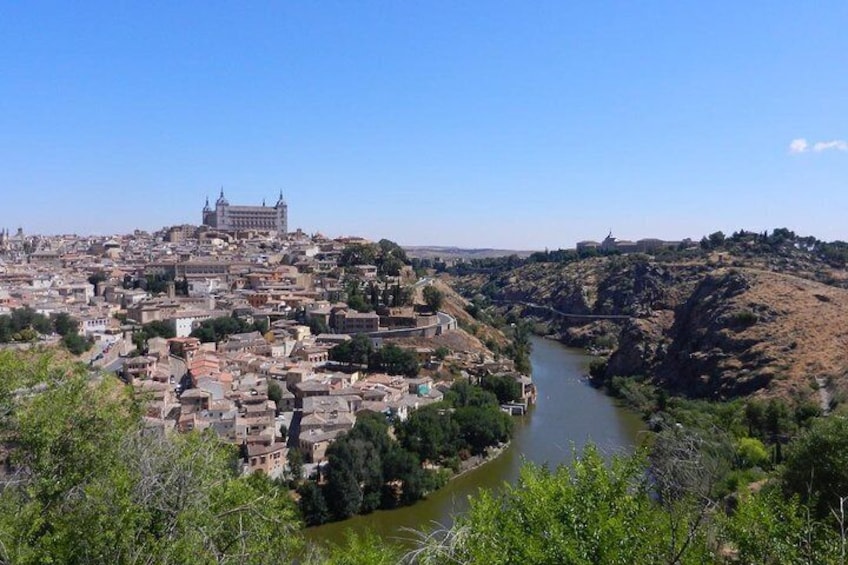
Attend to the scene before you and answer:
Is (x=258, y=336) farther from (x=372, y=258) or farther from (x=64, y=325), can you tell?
(x=372, y=258)

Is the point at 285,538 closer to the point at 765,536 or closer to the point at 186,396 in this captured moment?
the point at 765,536

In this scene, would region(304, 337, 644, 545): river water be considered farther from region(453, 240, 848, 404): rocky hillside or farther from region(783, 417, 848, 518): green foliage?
region(453, 240, 848, 404): rocky hillside

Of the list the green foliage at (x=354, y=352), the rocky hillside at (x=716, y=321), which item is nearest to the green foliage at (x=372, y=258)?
the rocky hillside at (x=716, y=321)

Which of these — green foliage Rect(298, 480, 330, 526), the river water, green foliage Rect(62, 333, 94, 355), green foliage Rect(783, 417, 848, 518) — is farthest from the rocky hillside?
green foliage Rect(62, 333, 94, 355)

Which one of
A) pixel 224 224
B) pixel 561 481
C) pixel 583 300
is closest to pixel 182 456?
pixel 561 481

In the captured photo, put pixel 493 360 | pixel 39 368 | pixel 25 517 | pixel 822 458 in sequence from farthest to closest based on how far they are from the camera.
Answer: pixel 493 360
pixel 822 458
pixel 39 368
pixel 25 517

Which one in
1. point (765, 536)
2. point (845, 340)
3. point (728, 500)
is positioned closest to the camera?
point (765, 536)

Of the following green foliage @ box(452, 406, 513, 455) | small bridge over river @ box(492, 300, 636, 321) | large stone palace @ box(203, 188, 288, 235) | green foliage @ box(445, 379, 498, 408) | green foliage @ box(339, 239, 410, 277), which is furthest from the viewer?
large stone palace @ box(203, 188, 288, 235)
